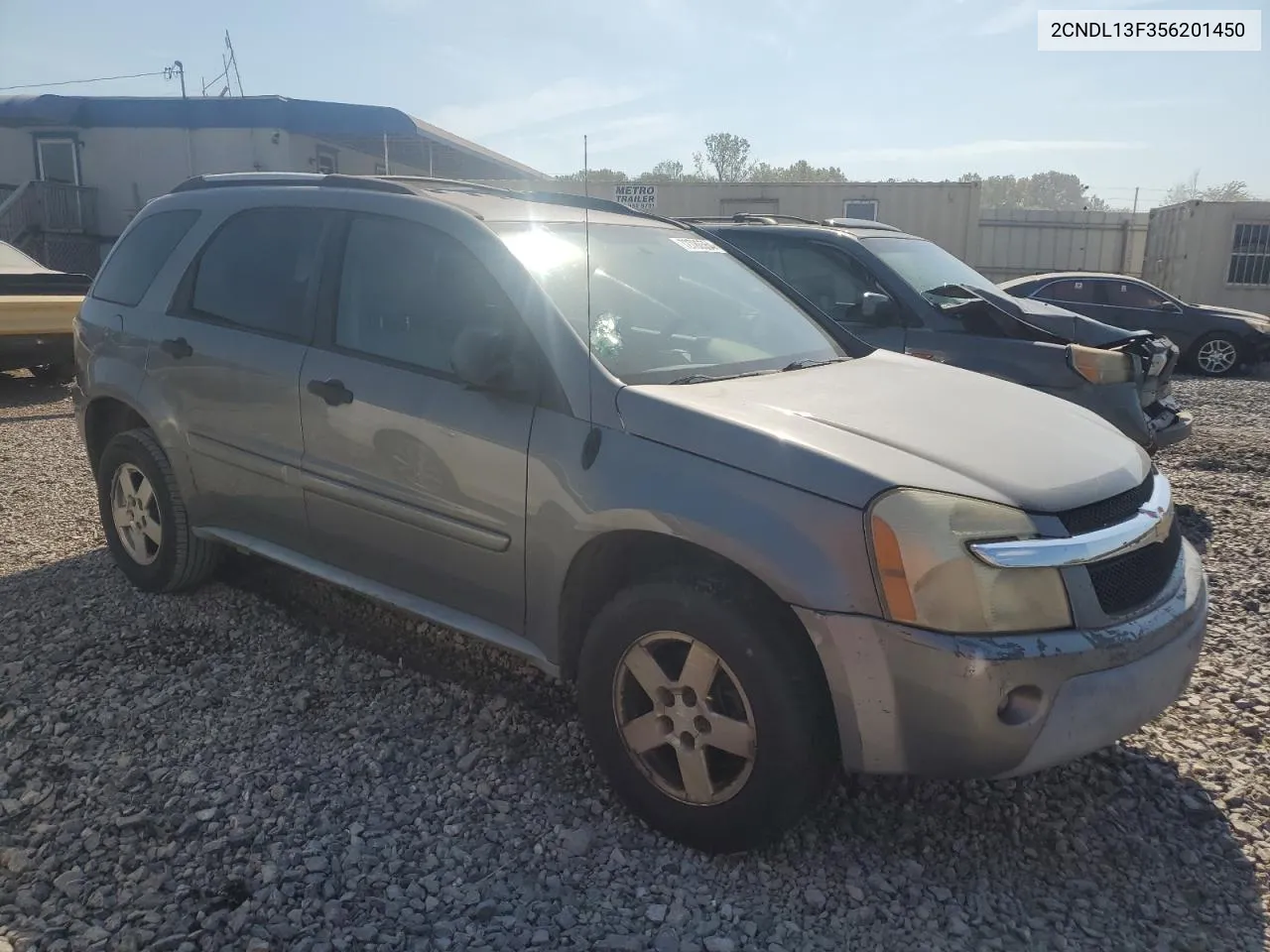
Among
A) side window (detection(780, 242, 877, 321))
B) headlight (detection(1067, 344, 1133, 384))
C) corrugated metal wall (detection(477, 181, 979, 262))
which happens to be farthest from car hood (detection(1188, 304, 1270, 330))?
side window (detection(780, 242, 877, 321))

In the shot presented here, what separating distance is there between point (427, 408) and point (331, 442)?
53cm

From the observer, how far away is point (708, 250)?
4.11 meters

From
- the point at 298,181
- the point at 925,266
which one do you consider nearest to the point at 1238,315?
the point at 925,266

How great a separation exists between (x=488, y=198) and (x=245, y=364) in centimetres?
116

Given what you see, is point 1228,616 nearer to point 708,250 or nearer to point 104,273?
point 708,250

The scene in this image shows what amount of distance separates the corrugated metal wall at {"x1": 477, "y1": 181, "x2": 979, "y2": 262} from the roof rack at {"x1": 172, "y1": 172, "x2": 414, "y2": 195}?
54.4 feet

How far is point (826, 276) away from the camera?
21.8 feet

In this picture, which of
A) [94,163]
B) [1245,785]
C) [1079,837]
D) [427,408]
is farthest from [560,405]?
[94,163]

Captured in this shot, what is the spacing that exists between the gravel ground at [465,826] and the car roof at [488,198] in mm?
1760

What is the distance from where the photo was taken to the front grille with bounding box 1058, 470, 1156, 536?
8.29 feet

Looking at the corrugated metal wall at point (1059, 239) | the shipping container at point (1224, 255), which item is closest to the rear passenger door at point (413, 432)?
the shipping container at point (1224, 255)

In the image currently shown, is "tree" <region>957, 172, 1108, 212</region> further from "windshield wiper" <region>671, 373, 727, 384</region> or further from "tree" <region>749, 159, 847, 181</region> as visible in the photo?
"windshield wiper" <region>671, 373, 727, 384</region>

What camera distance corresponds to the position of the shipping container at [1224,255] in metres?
20.4

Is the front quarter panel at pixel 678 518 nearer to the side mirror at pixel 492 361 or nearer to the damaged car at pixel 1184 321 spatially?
the side mirror at pixel 492 361
